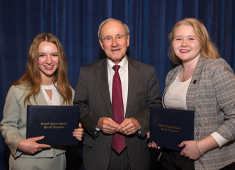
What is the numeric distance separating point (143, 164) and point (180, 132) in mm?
539

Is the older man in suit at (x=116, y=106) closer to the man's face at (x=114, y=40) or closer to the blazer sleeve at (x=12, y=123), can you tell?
the man's face at (x=114, y=40)

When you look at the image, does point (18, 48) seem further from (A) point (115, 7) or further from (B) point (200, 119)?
(B) point (200, 119)

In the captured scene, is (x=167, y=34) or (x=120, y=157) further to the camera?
(x=167, y=34)

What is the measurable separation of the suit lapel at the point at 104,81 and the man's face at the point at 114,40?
118 millimetres

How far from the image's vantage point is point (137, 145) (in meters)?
1.87

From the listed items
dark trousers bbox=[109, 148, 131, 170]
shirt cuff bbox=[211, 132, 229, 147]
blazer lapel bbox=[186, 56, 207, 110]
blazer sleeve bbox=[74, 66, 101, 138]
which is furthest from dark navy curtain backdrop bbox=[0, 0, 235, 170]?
shirt cuff bbox=[211, 132, 229, 147]

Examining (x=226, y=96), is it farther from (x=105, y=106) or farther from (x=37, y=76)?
(x=37, y=76)

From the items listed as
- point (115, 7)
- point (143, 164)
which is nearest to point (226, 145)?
point (143, 164)

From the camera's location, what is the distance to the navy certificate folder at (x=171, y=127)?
1509 millimetres

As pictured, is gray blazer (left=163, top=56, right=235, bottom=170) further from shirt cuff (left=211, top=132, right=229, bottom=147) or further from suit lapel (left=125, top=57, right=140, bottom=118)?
suit lapel (left=125, top=57, right=140, bottom=118)

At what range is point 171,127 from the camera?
1.59m

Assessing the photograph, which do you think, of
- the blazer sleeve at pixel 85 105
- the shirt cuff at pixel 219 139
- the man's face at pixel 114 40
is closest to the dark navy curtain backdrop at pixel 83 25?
the man's face at pixel 114 40

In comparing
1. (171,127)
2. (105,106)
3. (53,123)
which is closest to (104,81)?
(105,106)

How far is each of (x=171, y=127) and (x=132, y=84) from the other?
531 millimetres
